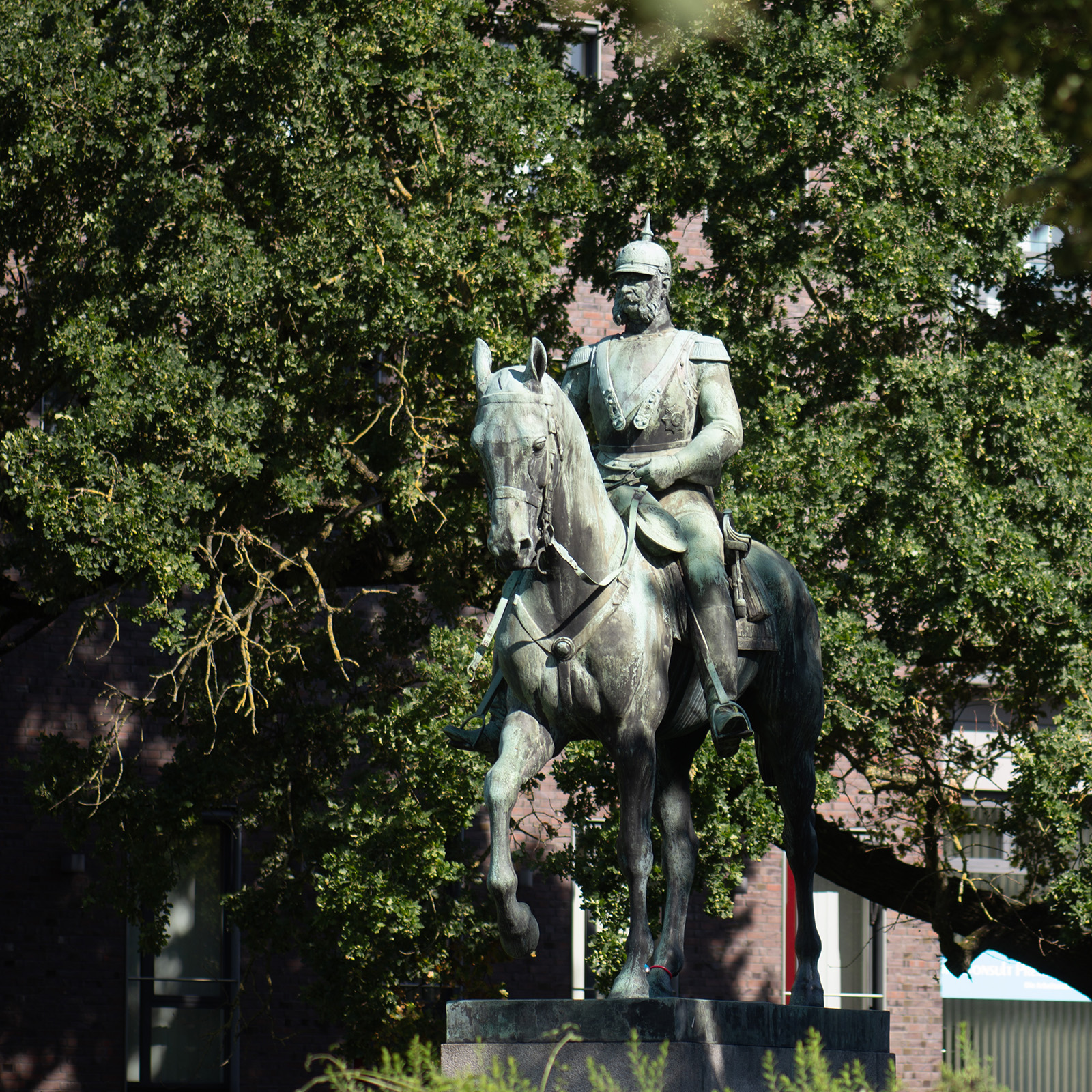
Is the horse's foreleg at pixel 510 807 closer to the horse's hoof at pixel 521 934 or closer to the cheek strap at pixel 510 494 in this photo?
the horse's hoof at pixel 521 934

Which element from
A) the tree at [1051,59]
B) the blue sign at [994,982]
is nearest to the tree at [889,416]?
the tree at [1051,59]

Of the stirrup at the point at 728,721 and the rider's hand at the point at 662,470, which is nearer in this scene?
the stirrup at the point at 728,721

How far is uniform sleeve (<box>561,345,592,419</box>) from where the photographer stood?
893 cm

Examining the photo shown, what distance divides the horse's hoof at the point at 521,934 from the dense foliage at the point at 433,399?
704cm

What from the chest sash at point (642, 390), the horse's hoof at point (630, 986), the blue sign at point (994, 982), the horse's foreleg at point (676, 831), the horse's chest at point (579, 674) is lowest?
the blue sign at point (994, 982)

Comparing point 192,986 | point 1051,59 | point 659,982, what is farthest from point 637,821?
point 192,986

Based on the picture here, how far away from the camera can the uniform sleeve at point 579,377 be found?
29.3ft

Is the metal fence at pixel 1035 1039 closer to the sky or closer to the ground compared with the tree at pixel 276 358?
closer to the ground

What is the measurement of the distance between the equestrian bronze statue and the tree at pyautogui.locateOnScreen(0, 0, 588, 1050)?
19.5 ft

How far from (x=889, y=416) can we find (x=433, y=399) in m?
3.91

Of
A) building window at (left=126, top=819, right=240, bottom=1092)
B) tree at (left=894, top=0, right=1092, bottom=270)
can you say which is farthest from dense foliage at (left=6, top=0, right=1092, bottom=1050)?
tree at (left=894, top=0, right=1092, bottom=270)

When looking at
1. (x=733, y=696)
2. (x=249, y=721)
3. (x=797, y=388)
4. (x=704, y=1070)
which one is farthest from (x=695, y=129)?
(x=704, y=1070)

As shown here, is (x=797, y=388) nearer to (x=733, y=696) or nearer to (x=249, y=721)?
(x=249, y=721)

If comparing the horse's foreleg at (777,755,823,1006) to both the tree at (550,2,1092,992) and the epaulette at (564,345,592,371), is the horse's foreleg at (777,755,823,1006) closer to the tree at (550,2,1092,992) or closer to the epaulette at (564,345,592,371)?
the epaulette at (564,345,592,371)
